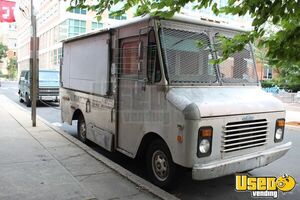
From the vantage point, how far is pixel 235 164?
5.14 meters

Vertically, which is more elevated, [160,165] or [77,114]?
[77,114]

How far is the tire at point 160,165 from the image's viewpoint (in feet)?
17.4

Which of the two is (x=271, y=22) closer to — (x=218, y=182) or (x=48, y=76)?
(x=218, y=182)

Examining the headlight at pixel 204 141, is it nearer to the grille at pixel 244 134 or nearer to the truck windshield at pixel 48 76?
the grille at pixel 244 134

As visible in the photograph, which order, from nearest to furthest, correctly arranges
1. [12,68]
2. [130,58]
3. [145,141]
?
1. [145,141]
2. [130,58]
3. [12,68]

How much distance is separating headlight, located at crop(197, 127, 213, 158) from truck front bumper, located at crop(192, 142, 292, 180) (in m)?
0.16

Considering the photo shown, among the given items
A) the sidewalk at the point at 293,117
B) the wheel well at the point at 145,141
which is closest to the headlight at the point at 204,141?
the wheel well at the point at 145,141

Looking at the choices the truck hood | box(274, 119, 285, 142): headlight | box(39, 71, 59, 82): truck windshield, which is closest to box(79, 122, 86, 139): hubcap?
the truck hood

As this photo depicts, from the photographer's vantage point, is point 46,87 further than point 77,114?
Yes

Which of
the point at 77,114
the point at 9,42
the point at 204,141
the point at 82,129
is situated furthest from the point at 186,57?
the point at 9,42

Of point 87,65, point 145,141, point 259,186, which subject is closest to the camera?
point 259,186

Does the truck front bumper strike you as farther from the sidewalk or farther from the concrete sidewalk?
the sidewalk

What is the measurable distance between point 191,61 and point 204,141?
145cm

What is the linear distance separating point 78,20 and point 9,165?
44.9 m
